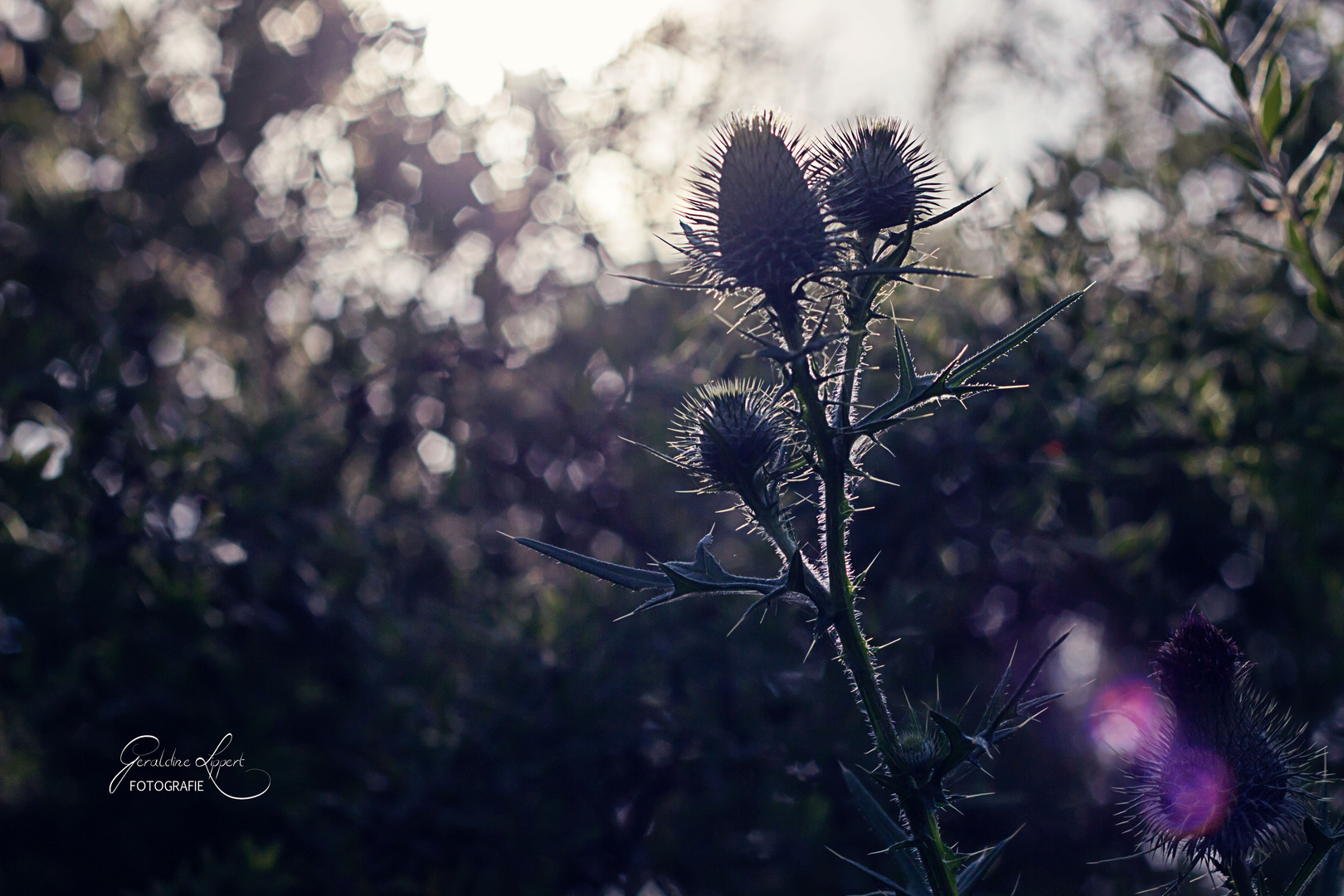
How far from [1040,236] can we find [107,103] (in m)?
4.99

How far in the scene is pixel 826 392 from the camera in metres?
1.61

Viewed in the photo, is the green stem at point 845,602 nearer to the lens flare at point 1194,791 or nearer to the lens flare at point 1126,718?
the lens flare at point 1194,791

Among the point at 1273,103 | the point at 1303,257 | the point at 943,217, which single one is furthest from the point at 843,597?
the point at 1273,103

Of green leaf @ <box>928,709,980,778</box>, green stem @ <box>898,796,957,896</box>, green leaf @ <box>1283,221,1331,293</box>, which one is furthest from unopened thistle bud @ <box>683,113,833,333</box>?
green leaf @ <box>1283,221,1331,293</box>

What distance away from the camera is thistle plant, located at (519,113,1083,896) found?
4.63 ft

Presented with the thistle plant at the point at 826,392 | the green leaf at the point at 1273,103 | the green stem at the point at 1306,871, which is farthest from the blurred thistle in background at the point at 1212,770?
the green leaf at the point at 1273,103

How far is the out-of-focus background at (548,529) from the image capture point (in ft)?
9.50

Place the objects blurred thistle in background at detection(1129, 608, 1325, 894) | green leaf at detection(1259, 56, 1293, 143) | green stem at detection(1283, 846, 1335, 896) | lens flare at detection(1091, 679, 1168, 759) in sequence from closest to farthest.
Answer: green stem at detection(1283, 846, 1335, 896), blurred thistle in background at detection(1129, 608, 1325, 894), lens flare at detection(1091, 679, 1168, 759), green leaf at detection(1259, 56, 1293, 143)

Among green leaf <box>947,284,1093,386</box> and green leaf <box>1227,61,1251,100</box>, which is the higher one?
green leaf <box>1227,61,1251,100</box>

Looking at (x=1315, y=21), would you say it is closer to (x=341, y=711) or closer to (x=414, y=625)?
(x=414, y=625)

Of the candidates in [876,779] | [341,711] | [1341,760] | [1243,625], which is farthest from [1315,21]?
[341,711]

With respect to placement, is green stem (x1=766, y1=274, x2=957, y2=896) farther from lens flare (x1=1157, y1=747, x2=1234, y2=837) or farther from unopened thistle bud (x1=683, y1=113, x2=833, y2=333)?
lens flare (x1=1157, y1=747, x2=1234, y2=837)

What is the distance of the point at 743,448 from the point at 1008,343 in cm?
52

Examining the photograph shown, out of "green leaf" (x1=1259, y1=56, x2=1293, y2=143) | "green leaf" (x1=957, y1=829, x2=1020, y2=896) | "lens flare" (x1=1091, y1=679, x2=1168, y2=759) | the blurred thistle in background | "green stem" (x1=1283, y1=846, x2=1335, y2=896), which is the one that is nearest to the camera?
"green stem" (x1=1283, y1=846, x2=1335, y2=896)
